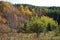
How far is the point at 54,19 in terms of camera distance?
6.97 ft

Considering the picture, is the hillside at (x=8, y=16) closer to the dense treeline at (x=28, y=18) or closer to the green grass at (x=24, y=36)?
the dense treeline at (x=28, y=18)

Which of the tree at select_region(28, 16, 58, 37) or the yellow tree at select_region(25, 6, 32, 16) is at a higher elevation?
the yellow tree at select_region(25, 6, 32, 16)

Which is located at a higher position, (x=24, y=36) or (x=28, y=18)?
(x=28, y=18)

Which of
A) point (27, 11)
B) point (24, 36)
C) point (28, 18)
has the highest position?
point (27, 11)

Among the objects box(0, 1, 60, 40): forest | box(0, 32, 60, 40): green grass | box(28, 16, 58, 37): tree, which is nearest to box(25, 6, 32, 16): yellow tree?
box(0, 1, 60, 40): forest

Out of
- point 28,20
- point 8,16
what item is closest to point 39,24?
point 28,20

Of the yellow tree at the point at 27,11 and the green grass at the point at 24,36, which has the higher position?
the yellow tree at the point at 27,11

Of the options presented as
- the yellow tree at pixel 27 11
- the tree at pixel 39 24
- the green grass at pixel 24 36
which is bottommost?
the green grass at pixel 24 36

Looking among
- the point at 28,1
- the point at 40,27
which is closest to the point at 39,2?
the point at 28,1

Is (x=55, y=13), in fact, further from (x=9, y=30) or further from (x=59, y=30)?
(x=9, y=30)

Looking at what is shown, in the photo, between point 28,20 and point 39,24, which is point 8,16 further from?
point 39,24

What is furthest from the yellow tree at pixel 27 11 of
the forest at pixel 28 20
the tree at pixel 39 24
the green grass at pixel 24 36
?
the green grass at pixel 24 36

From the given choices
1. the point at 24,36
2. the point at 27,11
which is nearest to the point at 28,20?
the point at 27,11

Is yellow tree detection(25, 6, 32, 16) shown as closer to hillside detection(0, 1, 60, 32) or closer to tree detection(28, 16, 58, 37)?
hillside detection(0, 1, 60, 32)
